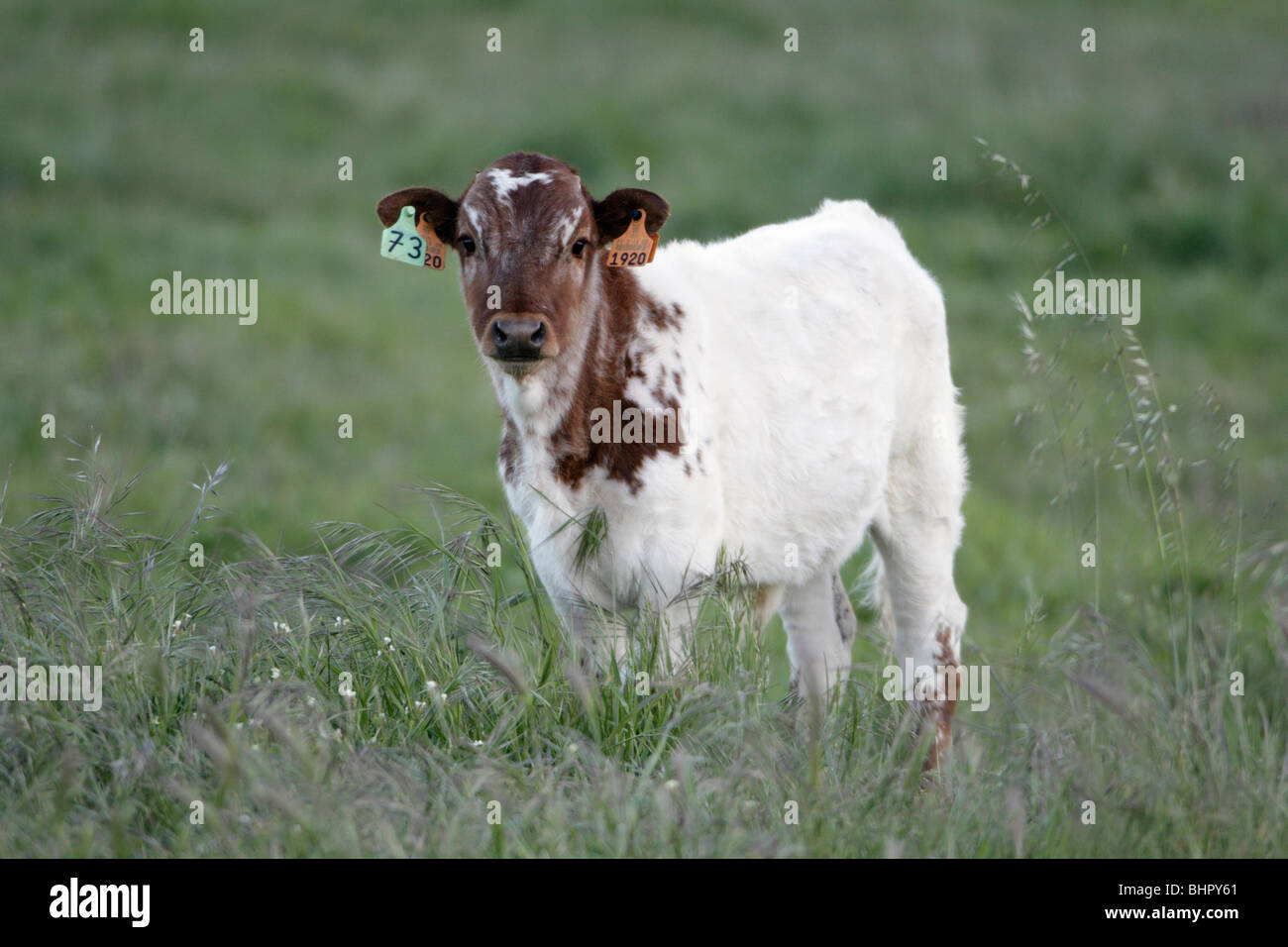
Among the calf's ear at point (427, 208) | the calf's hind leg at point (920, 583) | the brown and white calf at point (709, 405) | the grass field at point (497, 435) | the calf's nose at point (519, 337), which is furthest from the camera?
the calf's hind leg at point (920, 583)

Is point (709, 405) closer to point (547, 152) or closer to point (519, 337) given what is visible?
point (519, 337)

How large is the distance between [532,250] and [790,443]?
1.29m

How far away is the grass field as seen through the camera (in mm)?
4062

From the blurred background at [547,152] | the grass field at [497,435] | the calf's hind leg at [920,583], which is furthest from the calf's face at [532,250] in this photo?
the blurred background at [547,152]

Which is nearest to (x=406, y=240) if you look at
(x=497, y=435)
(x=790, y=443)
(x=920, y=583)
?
(x=790, y=443)

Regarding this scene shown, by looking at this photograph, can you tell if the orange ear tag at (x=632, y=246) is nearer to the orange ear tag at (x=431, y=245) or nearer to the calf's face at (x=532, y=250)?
the calf's face at (x=532, y=250)

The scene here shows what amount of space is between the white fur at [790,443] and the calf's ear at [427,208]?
2.24ft

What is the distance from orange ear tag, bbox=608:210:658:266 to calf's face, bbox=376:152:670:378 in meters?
Answer: 0.02

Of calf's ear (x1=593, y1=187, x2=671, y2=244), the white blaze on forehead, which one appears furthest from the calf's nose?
calf's ear (x1=593, y1=187, x2=671, y2=244)

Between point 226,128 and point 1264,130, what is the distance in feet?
49.1

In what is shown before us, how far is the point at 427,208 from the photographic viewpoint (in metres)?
5.62

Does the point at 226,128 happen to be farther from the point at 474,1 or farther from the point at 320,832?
the point at 320,832

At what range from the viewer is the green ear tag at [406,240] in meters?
5.73

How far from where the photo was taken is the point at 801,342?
5.94 m
